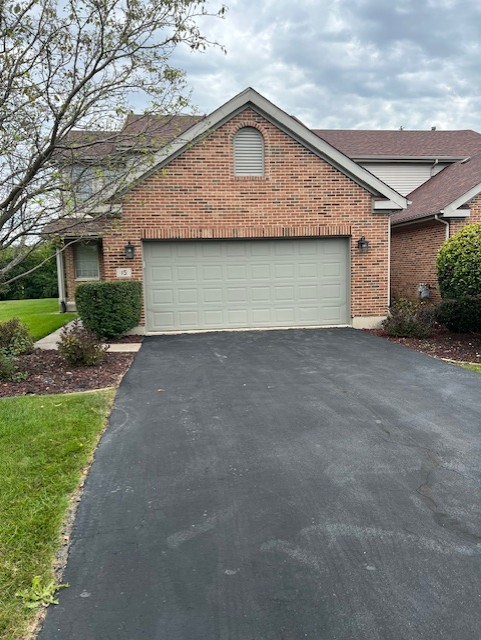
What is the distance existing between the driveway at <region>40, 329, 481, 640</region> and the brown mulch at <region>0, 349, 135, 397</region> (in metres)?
1.03

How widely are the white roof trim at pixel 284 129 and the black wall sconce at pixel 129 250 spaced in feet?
5.27

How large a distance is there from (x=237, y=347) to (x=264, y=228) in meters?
3.50

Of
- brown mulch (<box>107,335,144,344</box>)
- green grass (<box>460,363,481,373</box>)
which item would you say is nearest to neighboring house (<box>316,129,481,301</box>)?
green grass (<box>460,363,481,373</box>)

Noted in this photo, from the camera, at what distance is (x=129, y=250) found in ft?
38.4

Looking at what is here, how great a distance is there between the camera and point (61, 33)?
6.62 m

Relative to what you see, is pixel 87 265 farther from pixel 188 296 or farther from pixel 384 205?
pixel 384 205

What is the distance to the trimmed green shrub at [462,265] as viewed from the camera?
31.7 feet

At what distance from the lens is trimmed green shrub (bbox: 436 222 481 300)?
965 cm

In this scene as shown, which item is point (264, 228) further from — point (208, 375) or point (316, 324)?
point (208, 375)

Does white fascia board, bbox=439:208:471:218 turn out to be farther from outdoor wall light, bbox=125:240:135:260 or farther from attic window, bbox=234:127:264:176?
outdoor wall light, bbox=125:240:135:260

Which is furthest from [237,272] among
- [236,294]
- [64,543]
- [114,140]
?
[64,543]

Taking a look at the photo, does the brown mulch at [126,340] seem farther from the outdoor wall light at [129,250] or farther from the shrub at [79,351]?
the shrub at [79,351]

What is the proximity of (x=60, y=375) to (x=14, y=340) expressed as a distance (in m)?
2.35

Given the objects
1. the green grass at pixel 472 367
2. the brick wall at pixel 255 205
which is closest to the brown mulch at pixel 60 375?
the brick wall at pixel 255 205
